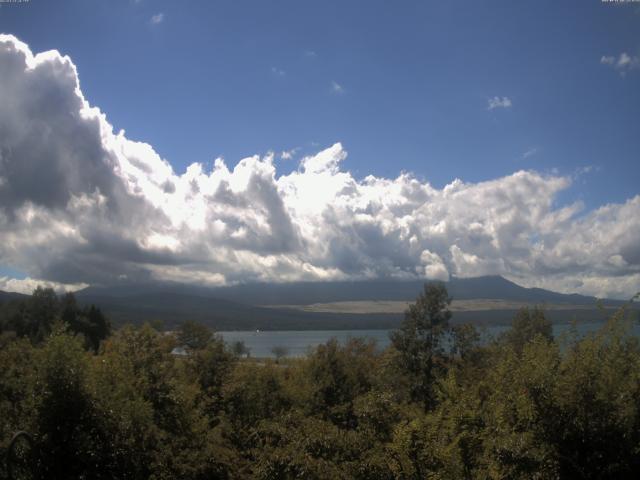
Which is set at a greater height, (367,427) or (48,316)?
(367,427)

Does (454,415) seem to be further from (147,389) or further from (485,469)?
(147,389)

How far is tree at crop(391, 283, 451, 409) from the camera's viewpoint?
111 feet

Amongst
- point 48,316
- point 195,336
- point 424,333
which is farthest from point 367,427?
point 48,316

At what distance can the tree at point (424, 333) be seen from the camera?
3394cm

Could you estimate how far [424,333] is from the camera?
3481cm

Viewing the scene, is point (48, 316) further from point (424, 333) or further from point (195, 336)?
point (424, 333)

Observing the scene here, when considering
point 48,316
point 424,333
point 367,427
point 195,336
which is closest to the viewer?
point 367,427

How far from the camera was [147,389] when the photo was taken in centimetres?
2372

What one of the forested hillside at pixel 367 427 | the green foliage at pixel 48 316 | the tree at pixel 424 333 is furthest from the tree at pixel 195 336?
the green foliage at pixel 48 316

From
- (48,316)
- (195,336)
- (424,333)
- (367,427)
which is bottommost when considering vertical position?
(48,316)

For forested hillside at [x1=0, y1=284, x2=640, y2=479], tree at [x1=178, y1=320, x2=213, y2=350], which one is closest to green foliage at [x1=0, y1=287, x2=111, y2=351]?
tree at [x1=178, y1=320, x2=213, y2=350]

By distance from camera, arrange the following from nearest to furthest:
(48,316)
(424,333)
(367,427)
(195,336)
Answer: (367,427), (424,333), (195,336), (48,316)

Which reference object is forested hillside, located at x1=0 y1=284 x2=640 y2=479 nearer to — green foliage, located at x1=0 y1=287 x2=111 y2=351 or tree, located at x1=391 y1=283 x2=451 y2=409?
tree, located at x1=391 y1=283 x2=451 y2=409

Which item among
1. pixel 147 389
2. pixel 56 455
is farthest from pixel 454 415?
pixel 147 389
